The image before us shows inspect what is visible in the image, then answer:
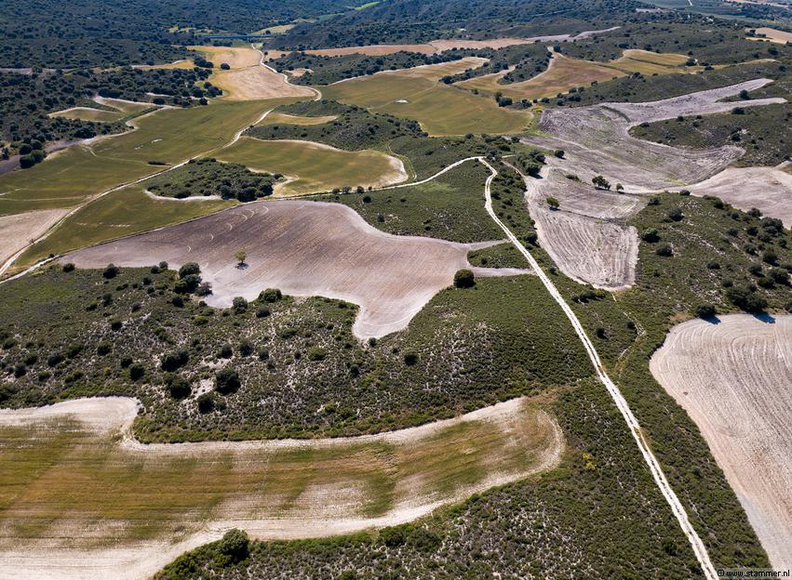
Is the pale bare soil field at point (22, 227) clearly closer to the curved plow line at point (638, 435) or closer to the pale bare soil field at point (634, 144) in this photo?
the curved plow line at point (638, 435)

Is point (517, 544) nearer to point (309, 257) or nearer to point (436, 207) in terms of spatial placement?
point (309, 257)

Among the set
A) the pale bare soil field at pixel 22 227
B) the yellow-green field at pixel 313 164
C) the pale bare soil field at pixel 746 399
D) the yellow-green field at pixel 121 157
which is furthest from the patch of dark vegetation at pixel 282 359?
the yellow-green field at pixel 121 157

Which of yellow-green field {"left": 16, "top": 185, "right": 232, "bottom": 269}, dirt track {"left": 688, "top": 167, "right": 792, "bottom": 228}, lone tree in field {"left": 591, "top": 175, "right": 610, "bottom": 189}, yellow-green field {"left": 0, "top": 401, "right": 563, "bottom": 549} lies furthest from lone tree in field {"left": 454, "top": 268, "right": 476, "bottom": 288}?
dirt track {"left": 688, "top": 167, "right": 792, "bottom": 228}

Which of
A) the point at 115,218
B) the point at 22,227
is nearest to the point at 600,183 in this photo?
the point at 115,218

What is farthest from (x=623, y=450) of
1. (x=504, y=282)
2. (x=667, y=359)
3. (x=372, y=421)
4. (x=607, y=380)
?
(x=504, y=282)

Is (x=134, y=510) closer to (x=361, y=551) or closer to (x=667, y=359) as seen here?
(x=361, y=551)

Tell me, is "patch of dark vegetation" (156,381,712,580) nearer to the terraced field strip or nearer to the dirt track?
the terraced field strip
